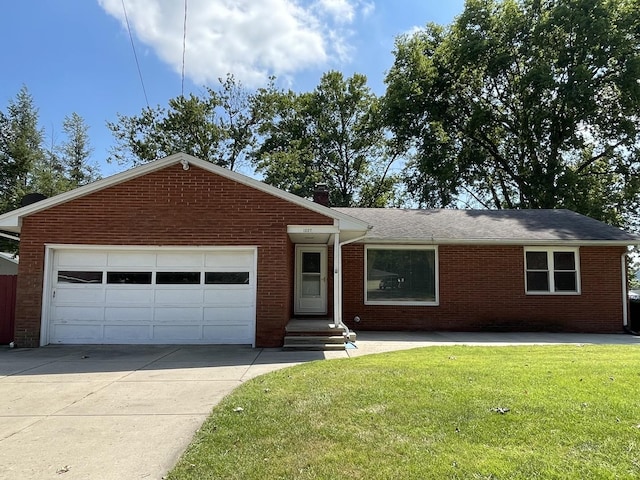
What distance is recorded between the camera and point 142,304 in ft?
35.8

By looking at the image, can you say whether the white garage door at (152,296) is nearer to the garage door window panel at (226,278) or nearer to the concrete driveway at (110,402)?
the garage door window panel at (226,278)

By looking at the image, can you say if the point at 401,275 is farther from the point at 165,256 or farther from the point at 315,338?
the point at 165,256

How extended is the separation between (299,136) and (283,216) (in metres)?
25.2

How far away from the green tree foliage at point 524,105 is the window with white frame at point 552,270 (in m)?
12.6

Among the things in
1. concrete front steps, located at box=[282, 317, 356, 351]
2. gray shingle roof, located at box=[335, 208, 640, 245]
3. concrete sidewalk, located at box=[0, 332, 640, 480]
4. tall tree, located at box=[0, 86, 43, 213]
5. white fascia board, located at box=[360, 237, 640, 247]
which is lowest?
concrete sidewalk, located at box=[0, 332, 640, 480]

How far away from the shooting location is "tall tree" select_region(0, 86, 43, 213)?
2700cm

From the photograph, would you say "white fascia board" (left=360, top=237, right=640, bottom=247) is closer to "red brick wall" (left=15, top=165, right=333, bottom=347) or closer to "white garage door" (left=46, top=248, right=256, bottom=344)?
"red brick wall" (left=15, top=165, right=333, bottom=347)

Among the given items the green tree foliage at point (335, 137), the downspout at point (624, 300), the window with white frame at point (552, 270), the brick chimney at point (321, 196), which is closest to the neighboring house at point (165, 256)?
the brick chimney at point (321, 196)

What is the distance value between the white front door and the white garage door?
3.52 meters

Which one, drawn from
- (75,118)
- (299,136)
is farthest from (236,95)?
(75,118)

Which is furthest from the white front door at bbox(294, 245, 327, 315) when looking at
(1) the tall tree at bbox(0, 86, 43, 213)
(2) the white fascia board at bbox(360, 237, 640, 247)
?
(1) the tall tree at bbox(0, 86, 43, 213)

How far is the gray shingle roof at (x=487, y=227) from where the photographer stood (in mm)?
13781

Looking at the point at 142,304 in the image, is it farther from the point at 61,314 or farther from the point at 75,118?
the point at 75,118

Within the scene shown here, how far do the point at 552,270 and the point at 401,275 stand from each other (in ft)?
15.7
